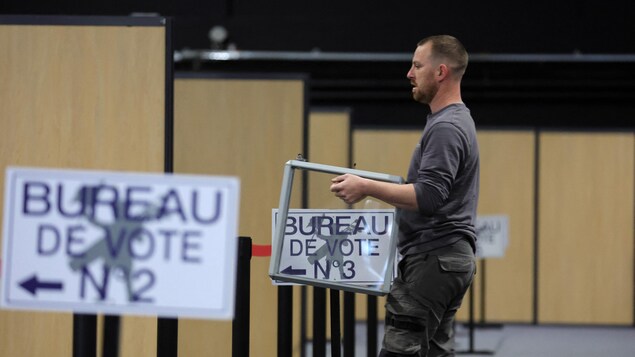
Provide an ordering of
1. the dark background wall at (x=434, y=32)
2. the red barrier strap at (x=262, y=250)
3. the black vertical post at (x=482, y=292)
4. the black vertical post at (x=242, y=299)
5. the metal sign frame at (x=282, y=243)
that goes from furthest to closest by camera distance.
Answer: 1. the dark background wall at (x=434, y=32)
2. the black vertical post at (x=482, y=292)
3. the red barrier strap at (x=262, y=250)
4. the black vertical post at (x=242, y=299)
5. the metal sign frame at (x=282, y=243)

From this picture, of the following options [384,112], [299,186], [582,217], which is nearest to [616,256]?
[582,217]

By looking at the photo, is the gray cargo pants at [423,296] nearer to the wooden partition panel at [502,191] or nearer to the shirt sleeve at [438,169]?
the shirt sleeve at [438,169]

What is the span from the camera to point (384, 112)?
13398mm

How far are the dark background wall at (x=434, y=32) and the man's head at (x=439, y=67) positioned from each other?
5397 mm

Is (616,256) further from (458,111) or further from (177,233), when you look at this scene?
(177,233)

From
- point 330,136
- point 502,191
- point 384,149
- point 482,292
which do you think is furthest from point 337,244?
point 502,191

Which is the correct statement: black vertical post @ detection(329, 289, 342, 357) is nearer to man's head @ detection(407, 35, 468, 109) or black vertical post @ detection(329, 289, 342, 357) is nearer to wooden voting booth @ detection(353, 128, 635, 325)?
man's head @ detection(407, 35, 468, 109)

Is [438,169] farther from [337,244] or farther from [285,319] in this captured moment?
[285,319]

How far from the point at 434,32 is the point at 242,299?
25.9 ft

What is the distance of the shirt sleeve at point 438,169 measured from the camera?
3.18 meters

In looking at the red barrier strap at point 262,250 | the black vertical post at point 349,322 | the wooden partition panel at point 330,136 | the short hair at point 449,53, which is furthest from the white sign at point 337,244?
the wooden partition panel at point 330,136

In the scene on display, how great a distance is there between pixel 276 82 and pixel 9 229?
12.1ft

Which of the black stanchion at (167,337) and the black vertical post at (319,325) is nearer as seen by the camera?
the black stanchion at (167,337)

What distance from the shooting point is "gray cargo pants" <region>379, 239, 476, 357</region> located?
3.26 meters
